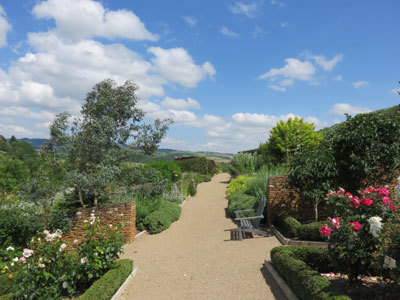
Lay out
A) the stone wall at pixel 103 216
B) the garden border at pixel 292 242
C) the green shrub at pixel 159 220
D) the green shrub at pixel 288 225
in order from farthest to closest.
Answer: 1. the green shrub at pixel 159 220
2. the stone wall at pixel 103 216
3. the green shrub at pixel 288 225
4. the garden border at pixel 292 242

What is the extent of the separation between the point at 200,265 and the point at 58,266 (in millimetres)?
2574

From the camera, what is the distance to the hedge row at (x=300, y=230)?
5.54 m

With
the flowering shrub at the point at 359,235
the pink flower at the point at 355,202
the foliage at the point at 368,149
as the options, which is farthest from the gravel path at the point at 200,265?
the foliage at the point at 368,149

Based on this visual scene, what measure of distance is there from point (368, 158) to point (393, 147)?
589 millimetres

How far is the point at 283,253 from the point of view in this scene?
4266 mm

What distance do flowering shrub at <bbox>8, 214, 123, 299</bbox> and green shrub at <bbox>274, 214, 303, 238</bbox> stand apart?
3879 mm

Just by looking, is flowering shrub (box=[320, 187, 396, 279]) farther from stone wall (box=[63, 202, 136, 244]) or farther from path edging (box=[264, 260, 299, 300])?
stone wall (box=[63, 202, 136, 244])

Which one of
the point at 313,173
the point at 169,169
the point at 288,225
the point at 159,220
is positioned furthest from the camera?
the point at 169,169

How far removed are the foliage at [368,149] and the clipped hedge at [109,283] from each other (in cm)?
555

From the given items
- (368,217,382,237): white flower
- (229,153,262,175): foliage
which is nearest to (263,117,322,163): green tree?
(229,153,262,175): foliage

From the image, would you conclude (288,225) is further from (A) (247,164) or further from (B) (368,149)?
(A) (247,164)

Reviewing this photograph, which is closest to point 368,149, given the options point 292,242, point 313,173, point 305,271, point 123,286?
point 313,173

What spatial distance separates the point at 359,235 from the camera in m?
3.11

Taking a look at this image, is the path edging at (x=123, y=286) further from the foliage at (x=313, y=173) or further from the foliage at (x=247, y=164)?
the foliage at (x=247, y=164)
